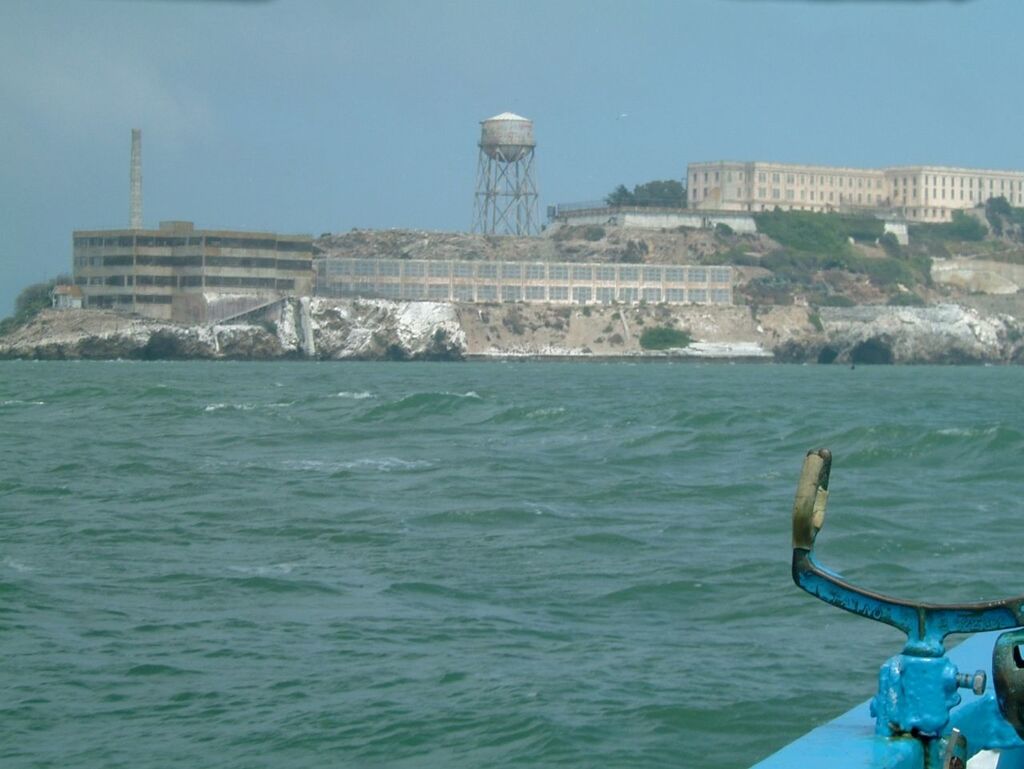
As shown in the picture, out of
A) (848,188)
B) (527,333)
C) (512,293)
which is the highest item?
(848,188)

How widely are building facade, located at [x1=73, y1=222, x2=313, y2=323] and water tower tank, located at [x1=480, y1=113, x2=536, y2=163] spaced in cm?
2509

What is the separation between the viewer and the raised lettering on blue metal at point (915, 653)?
3.40 m

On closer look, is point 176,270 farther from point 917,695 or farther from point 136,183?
point 917,695

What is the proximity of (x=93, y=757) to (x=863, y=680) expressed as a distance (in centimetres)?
475

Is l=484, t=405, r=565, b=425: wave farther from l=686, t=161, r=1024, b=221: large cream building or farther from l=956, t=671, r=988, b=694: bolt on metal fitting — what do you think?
l=686, t=161, r=1024, b=221: large cream building

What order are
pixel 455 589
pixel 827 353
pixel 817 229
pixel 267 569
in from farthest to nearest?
pixel 817 229, pixel 827 353, pixel 267 569, pixel 455 589

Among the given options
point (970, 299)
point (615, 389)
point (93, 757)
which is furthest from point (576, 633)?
point (970, 299)

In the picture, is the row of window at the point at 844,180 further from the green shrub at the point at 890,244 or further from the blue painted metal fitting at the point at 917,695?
the blue painted metal fitting at the point at 917,695

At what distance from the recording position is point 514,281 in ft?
364

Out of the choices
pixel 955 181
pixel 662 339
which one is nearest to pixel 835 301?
pixel 662 339

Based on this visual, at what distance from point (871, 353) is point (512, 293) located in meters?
24.8

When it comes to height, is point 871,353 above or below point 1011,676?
below

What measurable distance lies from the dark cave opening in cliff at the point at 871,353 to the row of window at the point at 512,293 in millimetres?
9688

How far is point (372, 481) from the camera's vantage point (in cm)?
2395
